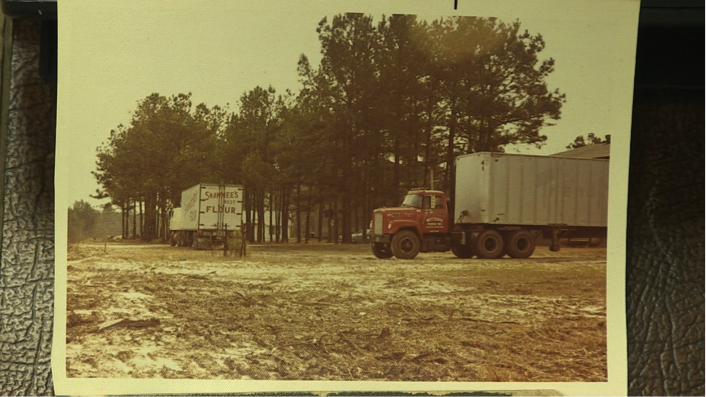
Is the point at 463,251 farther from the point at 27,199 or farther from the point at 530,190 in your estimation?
the point at 27,199

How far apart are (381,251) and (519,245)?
0.59 ft

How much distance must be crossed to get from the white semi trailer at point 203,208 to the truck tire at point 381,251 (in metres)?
0.17

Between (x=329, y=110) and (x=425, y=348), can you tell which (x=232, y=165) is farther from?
(x=425, y=348)

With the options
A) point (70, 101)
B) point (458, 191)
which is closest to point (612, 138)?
point (458, 191)

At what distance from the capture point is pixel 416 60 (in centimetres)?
70

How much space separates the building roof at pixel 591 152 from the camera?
0.71m

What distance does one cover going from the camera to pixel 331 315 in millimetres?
708

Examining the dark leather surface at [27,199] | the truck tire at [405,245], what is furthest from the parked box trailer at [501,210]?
the dark leather surface at [27,199]

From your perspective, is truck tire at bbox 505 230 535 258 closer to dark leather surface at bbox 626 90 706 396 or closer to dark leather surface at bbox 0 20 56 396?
dark leather surface at bbox 626 90 706 396

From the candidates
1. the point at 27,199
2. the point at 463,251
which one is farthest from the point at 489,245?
the point at 27,199

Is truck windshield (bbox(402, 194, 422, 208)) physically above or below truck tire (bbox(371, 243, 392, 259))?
above

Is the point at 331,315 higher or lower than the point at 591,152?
lower

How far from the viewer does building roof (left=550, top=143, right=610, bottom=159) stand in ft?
2.33

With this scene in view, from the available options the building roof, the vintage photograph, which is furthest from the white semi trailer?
the building roof
